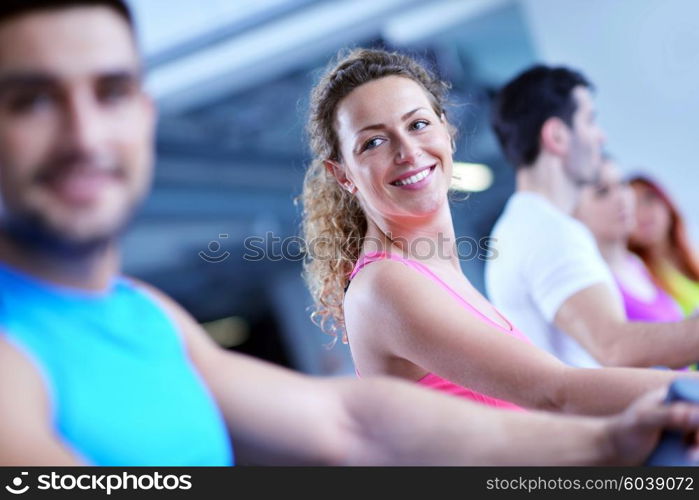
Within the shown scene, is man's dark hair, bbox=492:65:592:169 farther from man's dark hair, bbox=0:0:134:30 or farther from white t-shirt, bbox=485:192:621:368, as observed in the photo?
man's dark hair, bbox=0:0:134:30

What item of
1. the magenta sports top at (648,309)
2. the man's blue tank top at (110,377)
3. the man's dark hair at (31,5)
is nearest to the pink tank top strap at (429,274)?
the man's blue tank top at (110,377)

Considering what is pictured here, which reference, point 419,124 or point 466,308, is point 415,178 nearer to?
point 419,124

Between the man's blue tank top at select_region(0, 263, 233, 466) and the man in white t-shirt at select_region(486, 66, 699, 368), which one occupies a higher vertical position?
the man in white t-shirt at select_region(486, 66, 699, 368)

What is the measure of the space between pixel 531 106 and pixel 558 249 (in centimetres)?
46

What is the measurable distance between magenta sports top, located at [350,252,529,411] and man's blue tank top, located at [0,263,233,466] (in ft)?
1.74

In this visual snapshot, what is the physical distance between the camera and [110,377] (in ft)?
2.15

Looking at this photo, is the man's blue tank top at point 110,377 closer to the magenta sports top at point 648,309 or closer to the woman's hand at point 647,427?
the woman's hand at point 647,427

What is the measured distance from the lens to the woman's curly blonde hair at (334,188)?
1435 millimetres

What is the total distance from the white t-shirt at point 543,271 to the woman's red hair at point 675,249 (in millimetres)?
970

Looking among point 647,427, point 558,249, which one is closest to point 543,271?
point 558,249

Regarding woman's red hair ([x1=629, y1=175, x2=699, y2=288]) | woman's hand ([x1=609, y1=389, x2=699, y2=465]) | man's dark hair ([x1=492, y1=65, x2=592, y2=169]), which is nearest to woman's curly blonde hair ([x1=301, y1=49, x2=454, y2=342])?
man's dark hair ([x1=492, y1=65, x2=592, y2=169])

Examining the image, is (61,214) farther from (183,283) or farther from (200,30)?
(183,283)

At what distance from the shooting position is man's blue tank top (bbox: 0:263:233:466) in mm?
631
